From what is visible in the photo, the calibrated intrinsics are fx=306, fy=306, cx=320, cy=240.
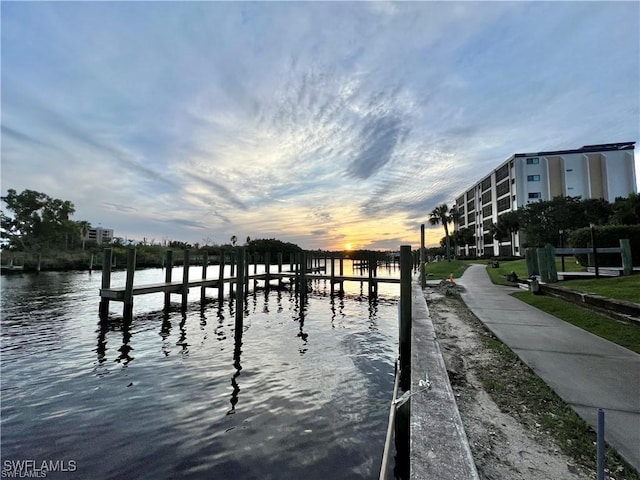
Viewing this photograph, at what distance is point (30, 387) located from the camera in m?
7.41

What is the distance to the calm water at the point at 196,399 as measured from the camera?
4.86 metres

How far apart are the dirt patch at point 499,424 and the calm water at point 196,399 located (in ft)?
5.81

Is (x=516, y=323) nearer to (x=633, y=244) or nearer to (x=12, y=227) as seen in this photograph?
(x=633, y=244)

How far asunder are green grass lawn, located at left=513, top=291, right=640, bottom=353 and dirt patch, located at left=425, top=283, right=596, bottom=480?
9.84 feet

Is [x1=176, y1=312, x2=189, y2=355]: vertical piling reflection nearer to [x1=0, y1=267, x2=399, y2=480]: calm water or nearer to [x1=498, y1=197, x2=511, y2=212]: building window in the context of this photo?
[x1=0, y1=267, x2=399, y2=480]: calm water

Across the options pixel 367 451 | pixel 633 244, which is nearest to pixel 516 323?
pixel 367 451

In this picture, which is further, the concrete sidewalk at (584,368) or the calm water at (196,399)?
the calm water at (196,399)

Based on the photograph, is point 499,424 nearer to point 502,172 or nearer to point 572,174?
point 572,174

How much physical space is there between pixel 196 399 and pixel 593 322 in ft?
34.4

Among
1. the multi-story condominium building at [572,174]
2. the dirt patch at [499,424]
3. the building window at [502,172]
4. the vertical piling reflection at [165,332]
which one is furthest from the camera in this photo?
the building window at [502,172]

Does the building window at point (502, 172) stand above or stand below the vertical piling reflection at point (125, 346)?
above

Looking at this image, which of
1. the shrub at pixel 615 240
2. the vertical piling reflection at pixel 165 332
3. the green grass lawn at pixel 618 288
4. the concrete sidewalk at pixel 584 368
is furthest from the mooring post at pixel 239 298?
the shrub at pixel 615 240

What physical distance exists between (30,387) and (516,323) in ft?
42.5

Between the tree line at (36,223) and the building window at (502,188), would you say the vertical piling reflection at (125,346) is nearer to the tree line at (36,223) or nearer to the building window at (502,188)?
the tree line at (36,223)
